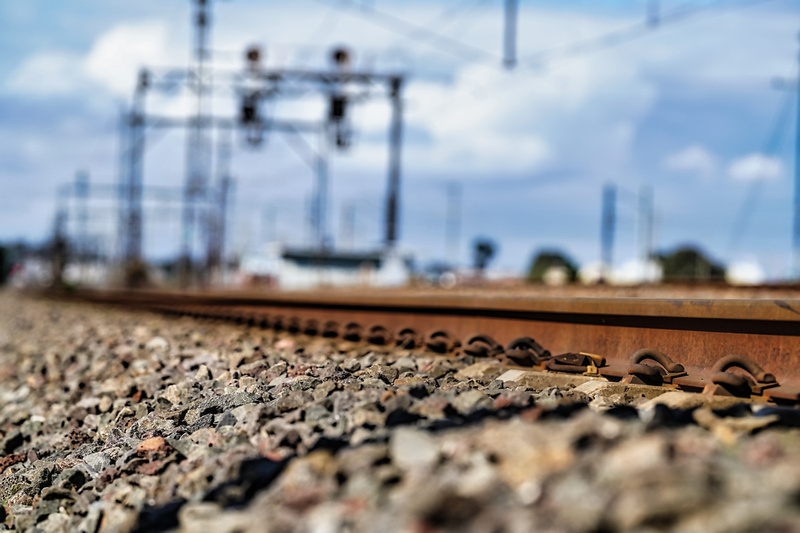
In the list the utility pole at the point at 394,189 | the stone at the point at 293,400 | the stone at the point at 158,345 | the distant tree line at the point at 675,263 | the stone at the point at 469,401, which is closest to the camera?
the stone at the point at 469,401

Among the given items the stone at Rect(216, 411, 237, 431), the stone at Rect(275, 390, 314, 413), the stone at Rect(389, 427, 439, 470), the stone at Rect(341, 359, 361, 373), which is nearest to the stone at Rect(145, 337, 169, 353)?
the stone at Rect(341, 359, 361, 373)

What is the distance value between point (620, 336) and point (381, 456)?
2539 millimetres

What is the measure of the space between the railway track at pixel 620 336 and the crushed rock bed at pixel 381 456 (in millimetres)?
341

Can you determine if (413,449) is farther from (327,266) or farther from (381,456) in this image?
(327,266)

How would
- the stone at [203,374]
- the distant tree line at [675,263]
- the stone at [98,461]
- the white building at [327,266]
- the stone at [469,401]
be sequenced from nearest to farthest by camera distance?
the stone at [469,401] < the stone at [98,461] < the stone at [203,374] < the white building at [327,266] < the distant tree line at [675,263]

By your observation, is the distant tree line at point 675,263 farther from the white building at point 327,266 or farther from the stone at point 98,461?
the stone at point 98,461

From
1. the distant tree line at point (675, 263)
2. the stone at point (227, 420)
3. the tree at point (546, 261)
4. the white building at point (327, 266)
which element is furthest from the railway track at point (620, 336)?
the tree at point (546, 261)

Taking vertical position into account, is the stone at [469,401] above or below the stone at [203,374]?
above

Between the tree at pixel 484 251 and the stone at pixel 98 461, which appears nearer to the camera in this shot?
the stone at pixel 98 461

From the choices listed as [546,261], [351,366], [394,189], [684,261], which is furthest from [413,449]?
[546,261]

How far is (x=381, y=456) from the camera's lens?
2344 mm

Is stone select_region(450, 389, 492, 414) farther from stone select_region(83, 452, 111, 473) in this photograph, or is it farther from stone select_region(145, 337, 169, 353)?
stone select_region(145, 337, 169, 353)

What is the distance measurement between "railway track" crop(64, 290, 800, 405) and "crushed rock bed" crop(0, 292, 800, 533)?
34 centimetres

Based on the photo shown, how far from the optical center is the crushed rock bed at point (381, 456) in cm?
183
